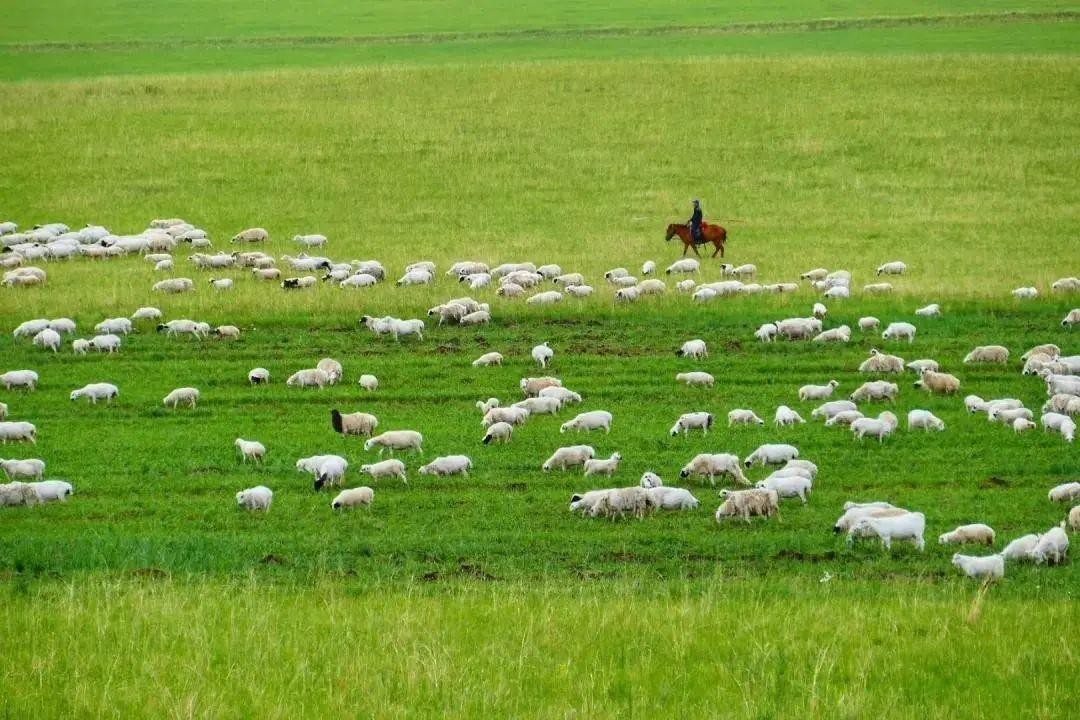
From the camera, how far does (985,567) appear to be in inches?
606

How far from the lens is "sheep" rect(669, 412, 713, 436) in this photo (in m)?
22.4

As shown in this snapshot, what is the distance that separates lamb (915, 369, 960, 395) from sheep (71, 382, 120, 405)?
13.8m

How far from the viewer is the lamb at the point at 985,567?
50.2 feet

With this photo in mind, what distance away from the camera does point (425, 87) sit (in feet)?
208

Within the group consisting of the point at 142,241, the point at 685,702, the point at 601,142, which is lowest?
the point at 685,702

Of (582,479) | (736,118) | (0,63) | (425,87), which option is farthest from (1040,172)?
(0,63)

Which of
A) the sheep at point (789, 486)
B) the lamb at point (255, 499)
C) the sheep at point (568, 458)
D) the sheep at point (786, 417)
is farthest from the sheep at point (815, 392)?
the lamb at point (255, 499)

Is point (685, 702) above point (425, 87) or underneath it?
underneath

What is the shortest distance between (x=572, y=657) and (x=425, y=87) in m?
53.9

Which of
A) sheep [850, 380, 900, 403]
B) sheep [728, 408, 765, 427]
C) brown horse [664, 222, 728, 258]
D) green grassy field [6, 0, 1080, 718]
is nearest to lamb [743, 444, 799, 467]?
green grassy field [6, 0, 1080, 718]

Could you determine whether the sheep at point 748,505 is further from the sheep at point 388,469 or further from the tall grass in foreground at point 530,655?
the sheep at point 388,469

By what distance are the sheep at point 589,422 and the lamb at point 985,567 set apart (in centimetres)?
809

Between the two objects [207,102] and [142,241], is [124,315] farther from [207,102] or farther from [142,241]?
[207,102]

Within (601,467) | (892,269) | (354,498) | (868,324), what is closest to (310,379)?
(354,498)
